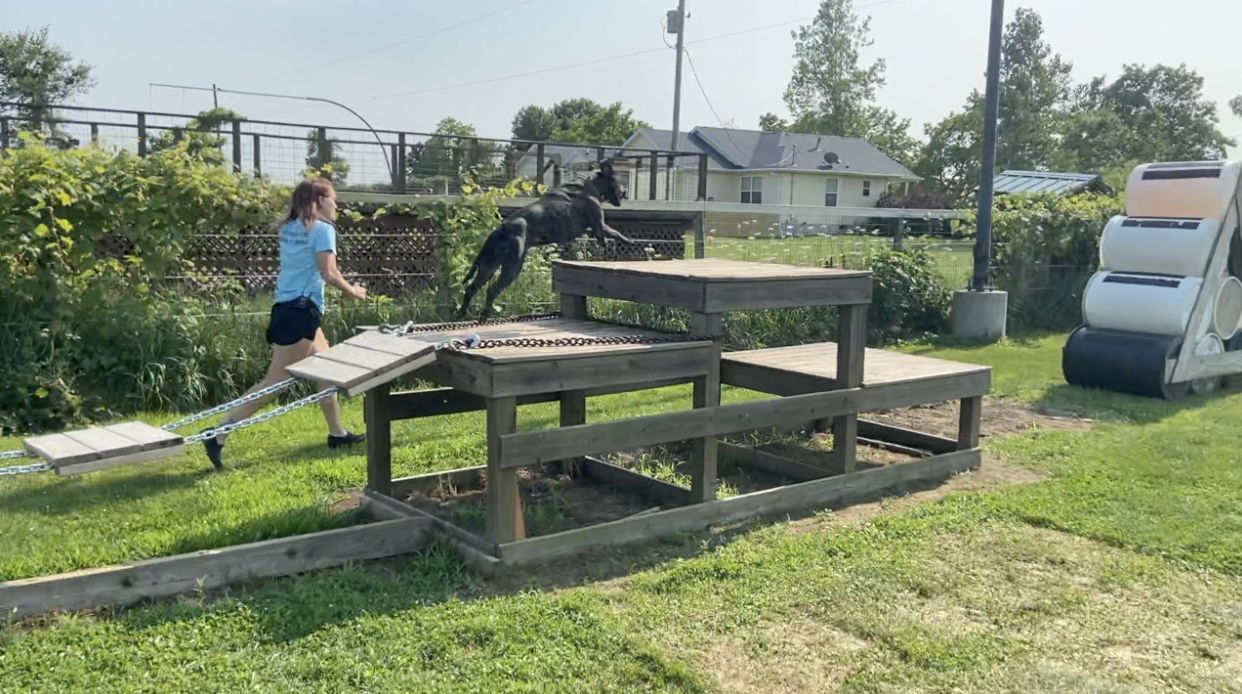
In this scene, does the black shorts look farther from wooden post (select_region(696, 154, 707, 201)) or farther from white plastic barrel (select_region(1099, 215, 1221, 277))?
wooden post (select_region(696, 154, 707, 201))

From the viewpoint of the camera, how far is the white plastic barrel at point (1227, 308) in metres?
9.35

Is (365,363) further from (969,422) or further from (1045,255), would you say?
(1045,255)

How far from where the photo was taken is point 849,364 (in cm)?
589

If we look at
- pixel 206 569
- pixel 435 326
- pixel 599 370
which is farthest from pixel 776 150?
pixel 206 569

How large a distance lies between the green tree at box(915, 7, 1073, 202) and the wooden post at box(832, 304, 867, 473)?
2308 inches

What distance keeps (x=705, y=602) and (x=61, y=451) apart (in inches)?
102

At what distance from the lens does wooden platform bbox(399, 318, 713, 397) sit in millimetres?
4426

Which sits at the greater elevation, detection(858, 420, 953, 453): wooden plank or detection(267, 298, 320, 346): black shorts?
detection(267, 298, 320, 346): black shorts

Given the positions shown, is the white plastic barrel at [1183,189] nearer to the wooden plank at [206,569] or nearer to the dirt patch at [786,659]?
the dirt patch at [786,659]

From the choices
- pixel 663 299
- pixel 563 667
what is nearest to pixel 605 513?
pixel 663 299

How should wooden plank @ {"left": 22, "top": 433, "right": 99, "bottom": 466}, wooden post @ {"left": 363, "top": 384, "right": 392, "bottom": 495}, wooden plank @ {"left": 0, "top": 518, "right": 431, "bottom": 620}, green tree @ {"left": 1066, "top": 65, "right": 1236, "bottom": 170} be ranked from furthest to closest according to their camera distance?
1. green tree @ {"left": 1066, "top": 65, "right": 1236, "bottom": 170}
2. wooden post @ {"left": 363, "top": 384, "right": 392, "bottom": 495}
3. wooden plank @ {"left": 0, "top": 518, "right": 431, "bottom": 620}
4. wooden plank @ {"left": 22, "top": 433, "right": 99, "bottom": 466}

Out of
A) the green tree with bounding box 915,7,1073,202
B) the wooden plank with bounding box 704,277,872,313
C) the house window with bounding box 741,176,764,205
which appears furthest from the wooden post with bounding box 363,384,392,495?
the green tree with bounding box 915,7,1073,202

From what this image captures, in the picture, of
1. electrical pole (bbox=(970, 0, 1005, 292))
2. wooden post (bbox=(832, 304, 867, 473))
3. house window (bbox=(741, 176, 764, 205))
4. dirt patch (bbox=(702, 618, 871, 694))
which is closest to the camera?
dirt patch (bbox=(702, 618, 871, 694))

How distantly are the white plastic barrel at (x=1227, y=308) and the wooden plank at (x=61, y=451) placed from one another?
9351 millimetres
